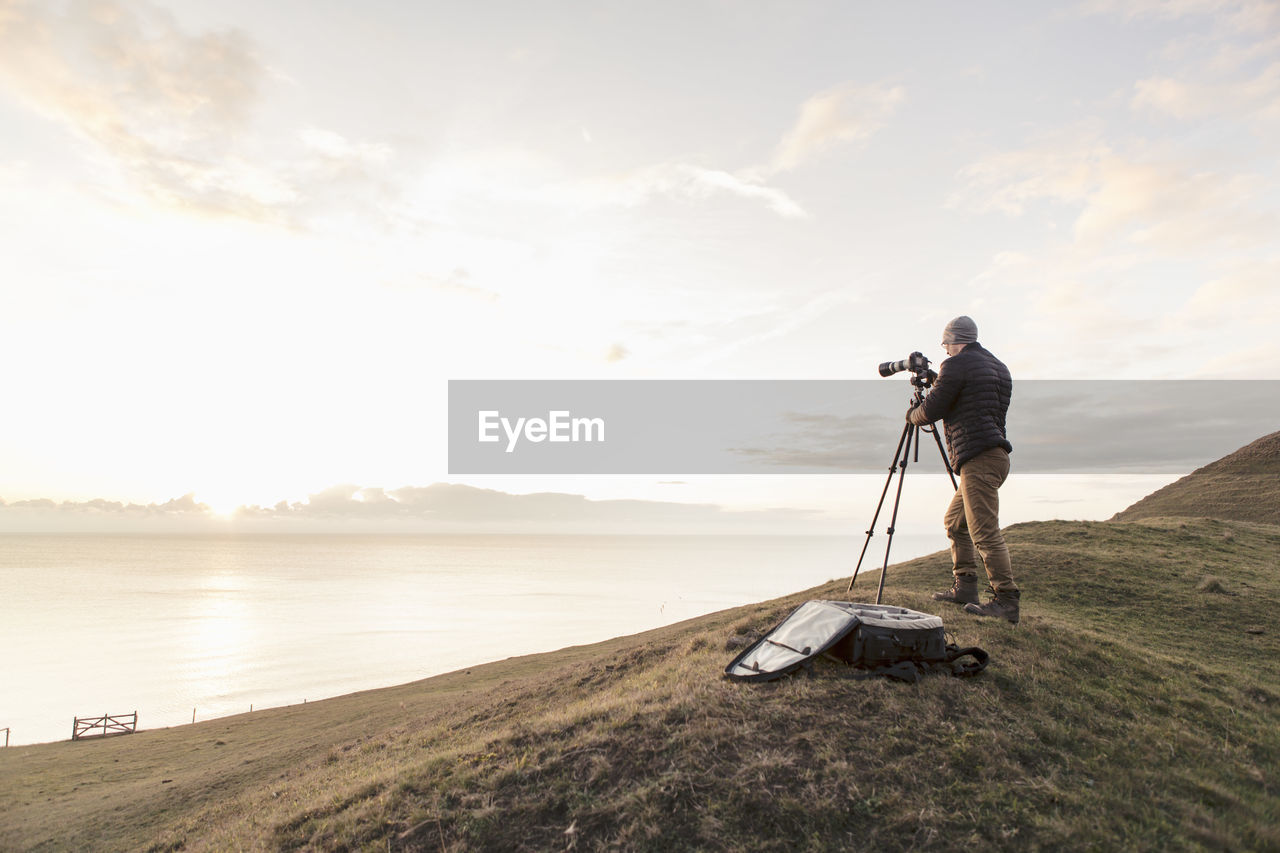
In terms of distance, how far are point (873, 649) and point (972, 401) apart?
3867 millimetres

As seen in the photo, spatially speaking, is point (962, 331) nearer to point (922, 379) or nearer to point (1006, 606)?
point (922, 379)

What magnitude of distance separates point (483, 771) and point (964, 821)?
181 inches

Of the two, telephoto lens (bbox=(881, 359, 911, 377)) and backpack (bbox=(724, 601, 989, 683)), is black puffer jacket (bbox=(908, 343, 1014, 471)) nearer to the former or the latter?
telephoto lens (bbox=(881, 359, 911, 377))

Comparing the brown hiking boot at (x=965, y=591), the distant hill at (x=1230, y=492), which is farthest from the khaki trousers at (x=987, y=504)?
the distant hill at (x=1230, y=492)

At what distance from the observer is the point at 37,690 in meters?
57.9

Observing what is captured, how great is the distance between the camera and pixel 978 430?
27.5 ft

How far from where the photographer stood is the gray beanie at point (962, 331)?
8836mm

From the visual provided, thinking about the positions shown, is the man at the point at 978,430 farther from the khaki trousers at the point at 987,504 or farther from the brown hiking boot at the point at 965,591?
the brown hiking boot at the point at 965,591

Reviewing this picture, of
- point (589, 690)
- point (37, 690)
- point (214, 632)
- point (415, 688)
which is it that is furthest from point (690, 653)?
point (214, 632)

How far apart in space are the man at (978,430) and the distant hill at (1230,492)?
38.3 m

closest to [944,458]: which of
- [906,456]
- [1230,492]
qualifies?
[906,456]

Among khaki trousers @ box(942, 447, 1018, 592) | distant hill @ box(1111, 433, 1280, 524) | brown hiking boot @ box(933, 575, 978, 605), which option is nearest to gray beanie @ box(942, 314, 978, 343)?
khaki trousers @ box(942, 447, 1018, 592)

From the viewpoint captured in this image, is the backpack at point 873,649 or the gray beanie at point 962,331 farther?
the gray beanie at point 962,331

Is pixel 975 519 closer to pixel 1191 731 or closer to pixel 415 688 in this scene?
pixel 1191 731
